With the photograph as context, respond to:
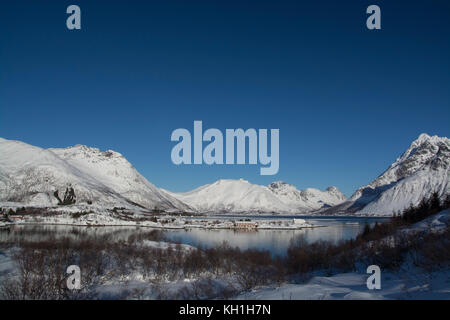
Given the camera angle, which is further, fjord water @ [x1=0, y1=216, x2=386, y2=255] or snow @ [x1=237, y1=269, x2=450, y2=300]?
fjord water @ [x1=0, y1=216, x2=386, y2=255]

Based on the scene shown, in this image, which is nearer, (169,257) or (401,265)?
(401,265)

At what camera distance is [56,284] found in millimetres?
15227

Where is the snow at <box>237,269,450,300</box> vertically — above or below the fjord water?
above

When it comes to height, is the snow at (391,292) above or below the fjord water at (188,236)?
above

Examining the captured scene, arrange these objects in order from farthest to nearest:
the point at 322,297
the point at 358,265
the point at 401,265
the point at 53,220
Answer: the point at 53,220 → the point at 358,265 → the point at 401,265 → the point at 322,297

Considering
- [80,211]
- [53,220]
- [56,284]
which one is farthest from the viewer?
[80,211]

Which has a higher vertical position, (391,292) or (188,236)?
(391,292)

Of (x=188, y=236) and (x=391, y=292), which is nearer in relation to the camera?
(x=391, y=292)

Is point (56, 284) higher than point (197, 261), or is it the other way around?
point (56, 284)

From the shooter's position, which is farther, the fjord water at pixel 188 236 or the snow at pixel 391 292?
the fjord water at pixel 188 236
